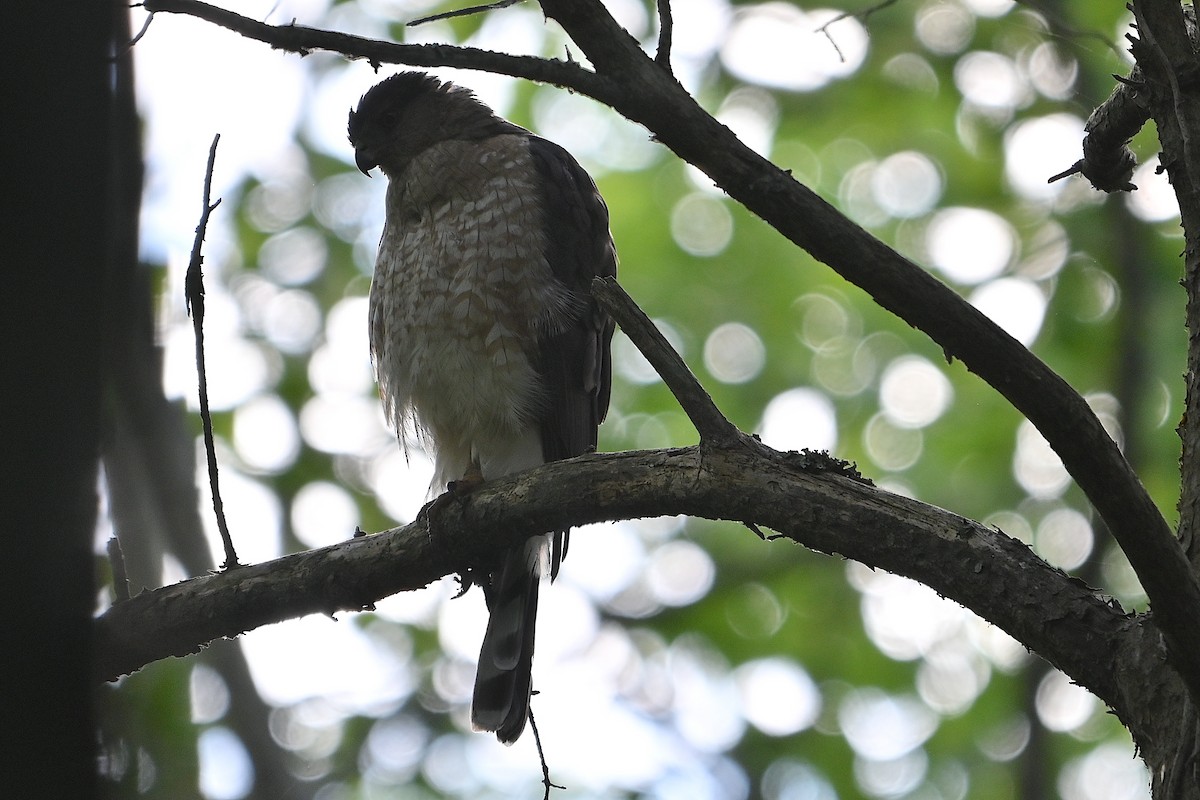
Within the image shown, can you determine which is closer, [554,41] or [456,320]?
[456,320]

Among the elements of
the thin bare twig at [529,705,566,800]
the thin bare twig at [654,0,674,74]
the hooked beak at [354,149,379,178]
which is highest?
the hooked beak at [354,149,379,178]

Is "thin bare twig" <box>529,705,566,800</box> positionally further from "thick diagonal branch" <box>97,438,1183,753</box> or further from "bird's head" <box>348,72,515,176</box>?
"bird's head" <box>348,72,515,176</box>

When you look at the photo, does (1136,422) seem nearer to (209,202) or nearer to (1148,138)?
(1148,138)

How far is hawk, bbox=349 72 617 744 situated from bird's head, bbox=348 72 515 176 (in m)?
0.37

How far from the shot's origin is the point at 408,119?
16.8 ft

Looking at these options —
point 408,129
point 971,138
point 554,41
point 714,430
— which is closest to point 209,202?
point 714,430

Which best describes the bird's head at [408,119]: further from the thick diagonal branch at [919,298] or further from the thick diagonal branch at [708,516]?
the thick diagonal branch at [919,298]

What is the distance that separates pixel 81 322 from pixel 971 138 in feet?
25.2

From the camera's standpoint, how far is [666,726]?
7.98 metres

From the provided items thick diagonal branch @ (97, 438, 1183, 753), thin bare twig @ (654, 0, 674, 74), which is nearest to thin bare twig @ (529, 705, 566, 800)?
thick diagonal branch @ (97, 438, 1183, 753)

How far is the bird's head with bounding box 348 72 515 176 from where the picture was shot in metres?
4.97

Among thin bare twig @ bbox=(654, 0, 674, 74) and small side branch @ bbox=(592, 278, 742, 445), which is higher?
thin bare twig @ bbox=(654, 0, 674, 74)

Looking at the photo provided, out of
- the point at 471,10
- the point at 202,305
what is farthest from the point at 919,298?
the point at 202,305

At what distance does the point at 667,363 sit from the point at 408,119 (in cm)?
298
